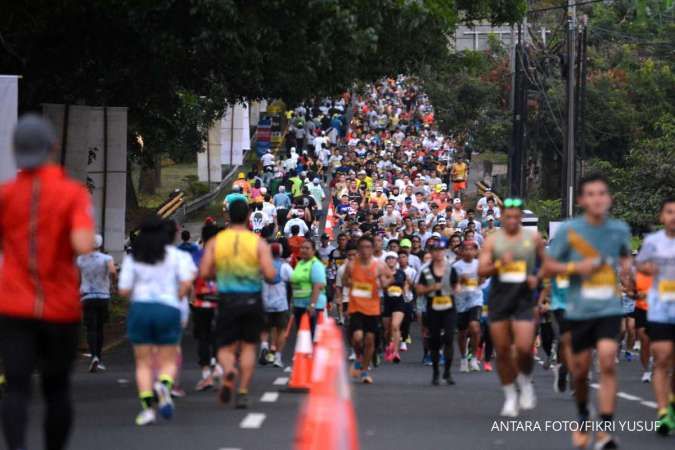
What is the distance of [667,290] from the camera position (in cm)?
1252

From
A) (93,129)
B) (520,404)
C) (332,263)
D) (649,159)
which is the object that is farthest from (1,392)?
(649,159)

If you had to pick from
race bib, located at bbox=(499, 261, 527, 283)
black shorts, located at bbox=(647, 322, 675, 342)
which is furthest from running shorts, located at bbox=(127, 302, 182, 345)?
black shorts, located at bbox=(647, 322, 675, 342)

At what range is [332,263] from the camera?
29688 millimetres

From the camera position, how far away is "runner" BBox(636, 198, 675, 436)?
40.9ft

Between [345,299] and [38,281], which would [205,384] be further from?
[38,281]

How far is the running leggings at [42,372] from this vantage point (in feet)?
28.3

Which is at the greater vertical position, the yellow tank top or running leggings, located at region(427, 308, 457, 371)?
the yellow tank top

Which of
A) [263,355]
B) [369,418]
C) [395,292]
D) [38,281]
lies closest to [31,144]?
[38,281]

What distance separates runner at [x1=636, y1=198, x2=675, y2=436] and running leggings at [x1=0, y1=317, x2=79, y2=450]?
5.34 m

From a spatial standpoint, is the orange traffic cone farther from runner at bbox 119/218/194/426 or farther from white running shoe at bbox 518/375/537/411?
runner at bbox 119/218/194/426

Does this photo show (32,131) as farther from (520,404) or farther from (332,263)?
(332,263)

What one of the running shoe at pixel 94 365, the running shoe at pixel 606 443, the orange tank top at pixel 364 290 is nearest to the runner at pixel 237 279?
the running shoe at pixel 606 443

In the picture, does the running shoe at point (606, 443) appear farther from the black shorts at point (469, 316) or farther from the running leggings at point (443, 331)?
the black shorts at point (469, 316)

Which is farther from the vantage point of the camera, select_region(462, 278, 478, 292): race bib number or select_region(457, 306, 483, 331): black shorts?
select_region(457, 306, 483, 331): black shorts
